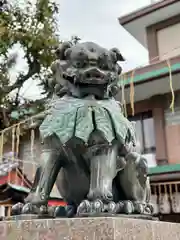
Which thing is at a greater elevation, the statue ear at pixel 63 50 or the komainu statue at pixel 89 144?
the statue ear at pixel 63 50

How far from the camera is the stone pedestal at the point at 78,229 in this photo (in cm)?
162

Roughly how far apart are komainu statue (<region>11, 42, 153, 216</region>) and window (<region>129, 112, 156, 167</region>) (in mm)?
6811

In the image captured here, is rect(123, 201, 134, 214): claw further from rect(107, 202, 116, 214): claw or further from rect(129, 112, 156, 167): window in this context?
rect(129, 112, 156, 167): window

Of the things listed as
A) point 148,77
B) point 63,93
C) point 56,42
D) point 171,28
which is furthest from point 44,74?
point 63,93

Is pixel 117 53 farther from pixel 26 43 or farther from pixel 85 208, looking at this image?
pixel 26 43

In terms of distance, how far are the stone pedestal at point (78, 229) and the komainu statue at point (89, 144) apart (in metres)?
0.17

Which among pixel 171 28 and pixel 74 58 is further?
pixel 171 28

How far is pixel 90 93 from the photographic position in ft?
7.47

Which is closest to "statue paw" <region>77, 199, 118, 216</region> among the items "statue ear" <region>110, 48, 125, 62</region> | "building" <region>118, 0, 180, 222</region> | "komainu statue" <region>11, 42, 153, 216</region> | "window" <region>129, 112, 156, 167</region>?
"komainu statue" <region>11, 42, 153, 216</region>

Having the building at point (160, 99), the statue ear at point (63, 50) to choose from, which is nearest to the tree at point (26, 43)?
the building at point (160, 99)

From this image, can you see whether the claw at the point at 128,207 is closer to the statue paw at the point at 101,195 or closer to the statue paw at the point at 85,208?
the statue paw at the point at 101,195

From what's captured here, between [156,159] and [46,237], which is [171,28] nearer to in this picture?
[156,159]

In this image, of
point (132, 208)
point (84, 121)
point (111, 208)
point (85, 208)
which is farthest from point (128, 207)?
point (84, 121)

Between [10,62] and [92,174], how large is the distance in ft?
20.2
